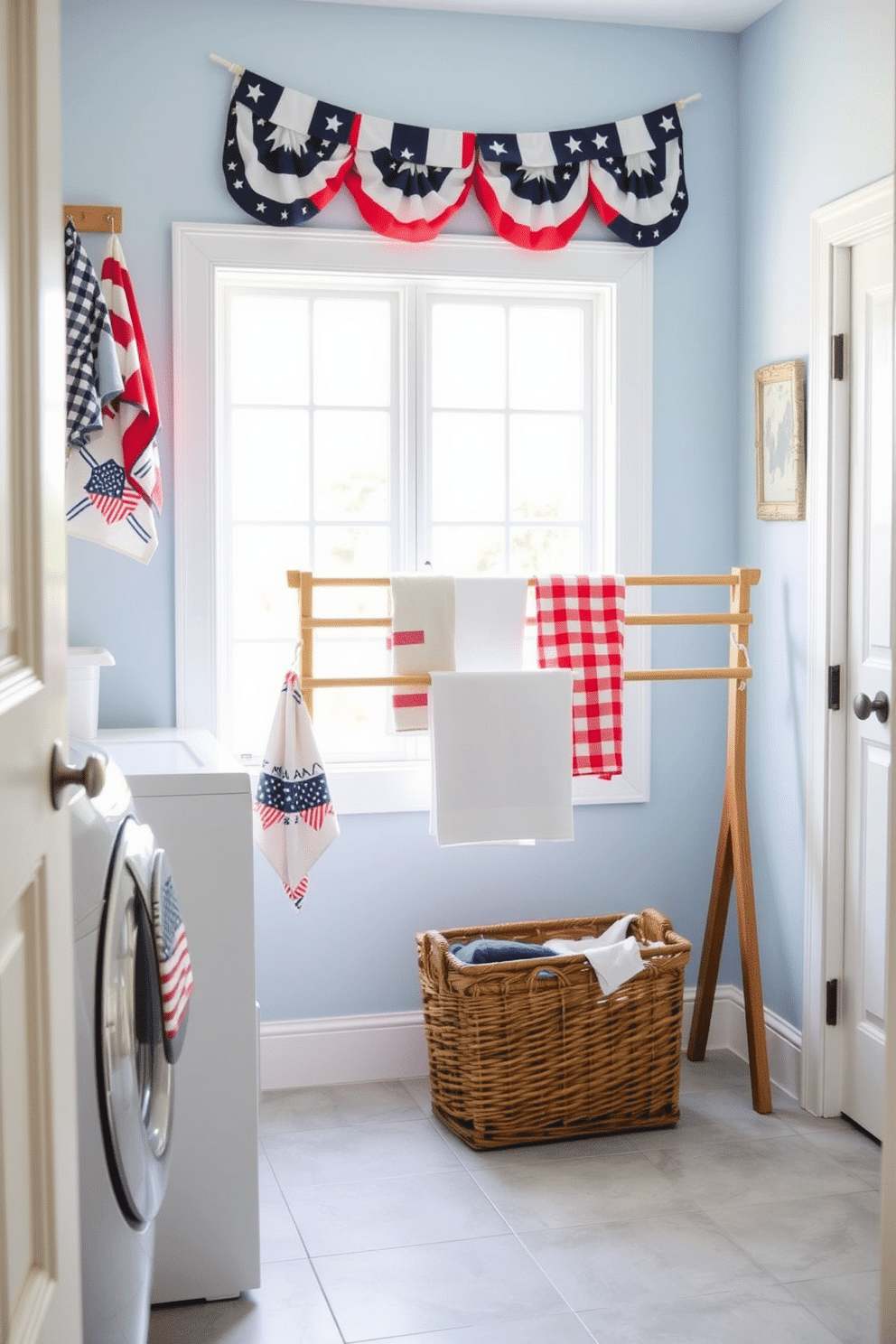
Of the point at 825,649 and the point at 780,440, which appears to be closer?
the point at 825,649

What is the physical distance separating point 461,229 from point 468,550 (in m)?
0.77

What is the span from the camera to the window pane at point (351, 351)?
10.6 feet

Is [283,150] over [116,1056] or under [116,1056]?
over

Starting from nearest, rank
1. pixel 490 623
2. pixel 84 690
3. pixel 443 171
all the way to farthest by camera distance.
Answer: pixel 84 690
pixel 490 623
pixel 443 171

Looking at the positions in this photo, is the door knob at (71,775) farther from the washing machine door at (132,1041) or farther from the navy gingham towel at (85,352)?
the navy gingham towel at (85,352)

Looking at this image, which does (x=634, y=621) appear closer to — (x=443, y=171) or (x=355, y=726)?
(x=355, y=726)

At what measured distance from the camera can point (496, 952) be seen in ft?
9.41

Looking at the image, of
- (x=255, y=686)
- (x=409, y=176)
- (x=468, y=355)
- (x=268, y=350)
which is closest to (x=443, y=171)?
(x=409, y=176)

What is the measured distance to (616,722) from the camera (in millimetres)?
3002

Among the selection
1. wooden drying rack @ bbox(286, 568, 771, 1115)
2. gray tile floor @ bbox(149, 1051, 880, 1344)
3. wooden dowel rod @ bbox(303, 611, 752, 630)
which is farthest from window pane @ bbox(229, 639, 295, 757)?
gray tile floor @ bbox(149, 1051, 880, 1344)

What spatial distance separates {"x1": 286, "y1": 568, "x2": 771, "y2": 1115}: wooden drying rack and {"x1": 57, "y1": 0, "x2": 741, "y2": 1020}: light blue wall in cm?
26

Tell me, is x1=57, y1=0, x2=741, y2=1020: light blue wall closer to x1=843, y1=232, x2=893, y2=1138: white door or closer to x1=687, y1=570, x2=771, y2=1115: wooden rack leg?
x1=687, y1=570, x2=771, y2=1115: wooden rack leg

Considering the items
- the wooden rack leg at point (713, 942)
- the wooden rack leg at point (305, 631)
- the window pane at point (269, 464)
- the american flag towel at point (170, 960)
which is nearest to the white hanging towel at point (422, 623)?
the wooden rack leg at point (305, 631)

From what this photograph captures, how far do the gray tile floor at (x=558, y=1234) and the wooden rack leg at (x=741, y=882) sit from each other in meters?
0.12
